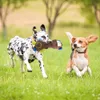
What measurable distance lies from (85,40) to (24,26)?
38.5 meters

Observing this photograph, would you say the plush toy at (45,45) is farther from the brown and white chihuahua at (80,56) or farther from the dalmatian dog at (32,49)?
the brown and white chihuahua at (80,56)

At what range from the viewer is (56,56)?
21.4 m

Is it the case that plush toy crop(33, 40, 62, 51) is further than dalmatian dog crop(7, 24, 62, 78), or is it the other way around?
dalmatian dog crop(7, 24, 62, 78)

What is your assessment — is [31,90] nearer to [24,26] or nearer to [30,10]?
[24,26]

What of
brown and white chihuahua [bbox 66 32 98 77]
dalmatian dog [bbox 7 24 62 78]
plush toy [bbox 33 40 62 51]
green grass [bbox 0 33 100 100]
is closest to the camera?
green grass [bbox 0 33 100 100]

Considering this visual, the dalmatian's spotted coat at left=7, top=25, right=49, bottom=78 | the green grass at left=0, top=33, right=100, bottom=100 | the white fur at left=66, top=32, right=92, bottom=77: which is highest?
the dalmatian's spotted coat at left=7, top=25, right=49, bottom=78

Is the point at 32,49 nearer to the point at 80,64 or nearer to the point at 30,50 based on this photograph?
the point at 30,50

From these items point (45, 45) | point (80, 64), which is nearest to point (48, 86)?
point (45, 45)

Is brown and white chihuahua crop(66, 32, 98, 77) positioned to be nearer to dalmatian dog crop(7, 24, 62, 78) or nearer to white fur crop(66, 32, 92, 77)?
white fur crop(66, 32, 92, 77)

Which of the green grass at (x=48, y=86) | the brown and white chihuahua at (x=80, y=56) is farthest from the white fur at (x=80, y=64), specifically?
the green grass at (x=48, y=86)

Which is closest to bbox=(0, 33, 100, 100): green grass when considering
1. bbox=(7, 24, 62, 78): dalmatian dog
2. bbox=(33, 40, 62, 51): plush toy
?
bbox=(7, 24, 62, 78): dalmatian dog

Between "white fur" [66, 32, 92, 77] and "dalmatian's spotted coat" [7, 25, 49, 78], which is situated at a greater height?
"dalmatian's spotted coat" [7, 25, 49, 78]

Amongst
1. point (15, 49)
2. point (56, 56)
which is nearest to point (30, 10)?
point (56, 56)

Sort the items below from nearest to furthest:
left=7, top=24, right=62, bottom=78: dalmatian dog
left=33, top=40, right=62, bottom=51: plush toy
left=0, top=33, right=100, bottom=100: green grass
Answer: left=0, top=33, right=100, bottom=100: green grass < left=33, top=40, right=62, bottom=51: plush toy < left=7, top=24, right=62, bottom=78: dalmatian dog
